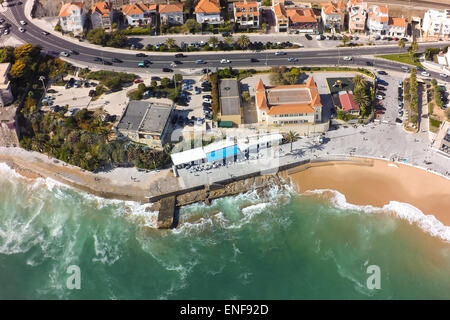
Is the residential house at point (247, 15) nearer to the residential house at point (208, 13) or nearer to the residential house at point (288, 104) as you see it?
the residential house at point (208, 13)

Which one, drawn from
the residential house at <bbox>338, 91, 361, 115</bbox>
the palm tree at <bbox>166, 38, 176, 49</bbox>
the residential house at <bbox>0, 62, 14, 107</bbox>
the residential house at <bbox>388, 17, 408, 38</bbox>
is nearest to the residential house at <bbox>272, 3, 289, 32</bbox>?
the residential house at <bbox>388, 17, 408, 38</bbox>

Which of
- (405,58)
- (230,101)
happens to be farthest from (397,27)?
(230,101)

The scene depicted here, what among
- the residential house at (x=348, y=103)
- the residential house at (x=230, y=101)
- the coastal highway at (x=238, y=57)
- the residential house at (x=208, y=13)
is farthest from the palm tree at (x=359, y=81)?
the residential house at (x=208, y=13)

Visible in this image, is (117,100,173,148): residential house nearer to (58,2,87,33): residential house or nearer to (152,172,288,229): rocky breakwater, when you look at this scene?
(152,172,288,229): rocky breakwater
